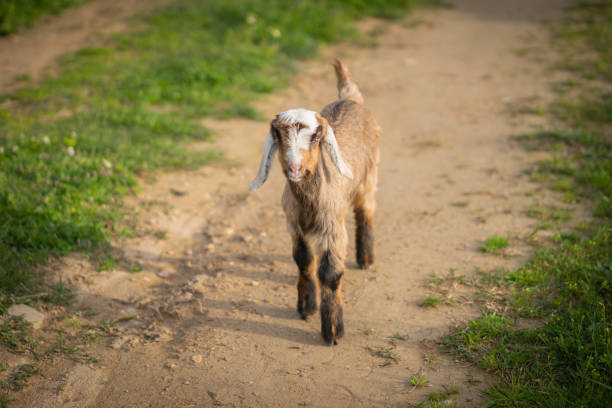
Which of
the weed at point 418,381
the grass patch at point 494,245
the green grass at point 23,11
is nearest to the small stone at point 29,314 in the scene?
the weed at point 418,381

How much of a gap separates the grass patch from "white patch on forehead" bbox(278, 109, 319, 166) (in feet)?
8.53

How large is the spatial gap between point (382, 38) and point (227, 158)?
6.66 metres

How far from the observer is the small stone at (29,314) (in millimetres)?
4148

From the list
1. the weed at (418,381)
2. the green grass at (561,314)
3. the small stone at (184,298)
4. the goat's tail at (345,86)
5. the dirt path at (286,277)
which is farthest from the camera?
the goat's tail at (345,86)

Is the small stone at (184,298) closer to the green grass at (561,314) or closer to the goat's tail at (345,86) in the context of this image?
the green grass at (561,314)

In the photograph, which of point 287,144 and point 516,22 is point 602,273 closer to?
point 287,144

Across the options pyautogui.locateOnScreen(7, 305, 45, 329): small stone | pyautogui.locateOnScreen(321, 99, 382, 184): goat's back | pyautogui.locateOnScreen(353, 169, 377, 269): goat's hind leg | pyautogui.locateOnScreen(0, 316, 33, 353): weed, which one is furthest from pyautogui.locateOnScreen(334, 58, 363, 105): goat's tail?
pyautogui.locateOnScreen(0, 316, 33, 353): weed

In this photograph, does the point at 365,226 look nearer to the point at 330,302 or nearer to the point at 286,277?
the point at 286,277

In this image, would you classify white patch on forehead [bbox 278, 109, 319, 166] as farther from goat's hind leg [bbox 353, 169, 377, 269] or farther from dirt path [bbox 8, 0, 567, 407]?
dirt path [bbox 8, 0, 567, 407]

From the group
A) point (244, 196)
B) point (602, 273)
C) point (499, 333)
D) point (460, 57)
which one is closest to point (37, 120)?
point (244, 196)

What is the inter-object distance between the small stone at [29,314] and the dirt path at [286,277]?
0.38 metres

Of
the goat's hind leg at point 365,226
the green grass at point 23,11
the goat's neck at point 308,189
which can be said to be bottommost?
the goat's hind leg at point 365,226

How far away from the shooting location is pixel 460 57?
10.7 meters

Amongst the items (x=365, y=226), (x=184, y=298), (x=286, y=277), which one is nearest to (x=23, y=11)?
(x=184, y=298)
